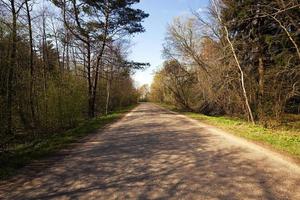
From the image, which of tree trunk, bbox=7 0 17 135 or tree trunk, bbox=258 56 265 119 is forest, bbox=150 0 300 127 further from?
tree trunk, bbox=7 0 17 135

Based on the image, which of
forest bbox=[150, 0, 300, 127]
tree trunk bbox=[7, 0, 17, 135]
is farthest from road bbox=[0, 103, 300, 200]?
forest bbox=[150, 0, 300, 127]

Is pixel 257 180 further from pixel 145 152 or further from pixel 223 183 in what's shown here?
pixel 145 152

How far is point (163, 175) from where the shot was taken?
668 centimetres

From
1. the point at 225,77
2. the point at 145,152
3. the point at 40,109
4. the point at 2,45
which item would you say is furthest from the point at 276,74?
the point at 2,45

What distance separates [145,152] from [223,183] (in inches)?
150

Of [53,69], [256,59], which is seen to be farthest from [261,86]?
[53,69]

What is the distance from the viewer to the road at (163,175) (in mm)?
5527

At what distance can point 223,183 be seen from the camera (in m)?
5.98

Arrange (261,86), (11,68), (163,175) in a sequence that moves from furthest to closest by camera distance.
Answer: (261,86)
(11,68)
(163,175)

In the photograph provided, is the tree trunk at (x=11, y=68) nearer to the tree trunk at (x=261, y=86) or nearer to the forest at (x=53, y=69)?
the forest at (x=53, y=69)

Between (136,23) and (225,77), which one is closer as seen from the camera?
(225,77)

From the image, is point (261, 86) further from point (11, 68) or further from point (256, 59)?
point (11, 68)

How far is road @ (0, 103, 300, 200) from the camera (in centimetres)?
553

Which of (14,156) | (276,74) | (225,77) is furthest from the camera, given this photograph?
(225,77)
